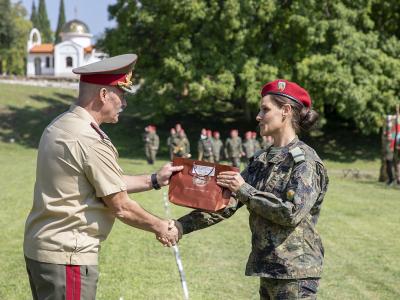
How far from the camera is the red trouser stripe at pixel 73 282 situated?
3.79 m

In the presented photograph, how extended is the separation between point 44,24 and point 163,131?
83.3m

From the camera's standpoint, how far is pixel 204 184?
4.19m

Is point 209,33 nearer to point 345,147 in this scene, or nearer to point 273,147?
point 345,147

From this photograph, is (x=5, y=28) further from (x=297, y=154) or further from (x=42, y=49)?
(x=297, y=154)

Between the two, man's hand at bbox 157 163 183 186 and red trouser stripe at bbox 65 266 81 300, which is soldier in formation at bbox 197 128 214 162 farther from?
red trouser stripe at bbox 65 266 81 300

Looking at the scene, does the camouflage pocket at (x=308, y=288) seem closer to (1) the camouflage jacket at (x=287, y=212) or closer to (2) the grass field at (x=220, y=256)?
(1) the camouflage jacket at (x=287, y=212)

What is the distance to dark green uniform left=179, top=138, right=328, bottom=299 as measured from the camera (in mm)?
3754

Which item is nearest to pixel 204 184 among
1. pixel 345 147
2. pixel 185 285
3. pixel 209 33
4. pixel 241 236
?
pixel 185 285

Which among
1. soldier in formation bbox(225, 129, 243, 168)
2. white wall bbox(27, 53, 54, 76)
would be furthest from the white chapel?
soldier in formation bbox(225, 129, 243, 168)

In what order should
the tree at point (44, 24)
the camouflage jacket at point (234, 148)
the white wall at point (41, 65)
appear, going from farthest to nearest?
the tree at point (44, 24) < the white wall at point (41, 65) < the camouflage jacket at point (234, 148)

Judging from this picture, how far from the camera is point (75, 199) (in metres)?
3.78

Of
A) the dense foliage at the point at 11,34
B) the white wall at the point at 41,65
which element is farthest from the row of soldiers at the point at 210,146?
the white wall at the point at 41,65

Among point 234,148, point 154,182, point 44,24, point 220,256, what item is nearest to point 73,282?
point 154,182

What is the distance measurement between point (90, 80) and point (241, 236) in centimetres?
747
